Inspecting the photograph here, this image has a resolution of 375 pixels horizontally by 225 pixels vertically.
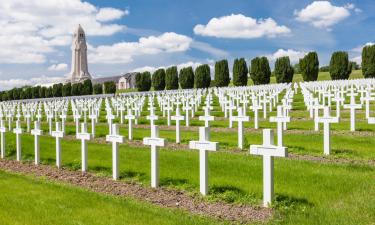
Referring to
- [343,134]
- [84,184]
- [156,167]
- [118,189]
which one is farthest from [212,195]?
[343,134]

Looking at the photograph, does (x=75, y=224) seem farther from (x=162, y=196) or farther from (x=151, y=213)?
(x=162, y=196)

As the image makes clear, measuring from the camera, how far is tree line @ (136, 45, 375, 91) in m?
49.6

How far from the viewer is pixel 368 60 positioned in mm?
46875

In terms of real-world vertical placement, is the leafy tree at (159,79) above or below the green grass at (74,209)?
above

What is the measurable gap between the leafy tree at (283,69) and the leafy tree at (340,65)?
4912mm

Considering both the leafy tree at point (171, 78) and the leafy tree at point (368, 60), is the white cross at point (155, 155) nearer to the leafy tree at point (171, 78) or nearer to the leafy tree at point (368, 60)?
the leafy tree at point (368, 60)

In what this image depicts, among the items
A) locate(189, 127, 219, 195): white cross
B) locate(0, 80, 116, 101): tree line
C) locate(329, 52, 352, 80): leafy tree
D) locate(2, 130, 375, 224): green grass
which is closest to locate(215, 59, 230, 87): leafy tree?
locate(329, 52, 352, 80): leafy tree

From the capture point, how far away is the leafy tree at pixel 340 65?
49.6 meters

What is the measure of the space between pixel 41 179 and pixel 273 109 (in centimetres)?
1704

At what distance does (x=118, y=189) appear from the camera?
304 inches

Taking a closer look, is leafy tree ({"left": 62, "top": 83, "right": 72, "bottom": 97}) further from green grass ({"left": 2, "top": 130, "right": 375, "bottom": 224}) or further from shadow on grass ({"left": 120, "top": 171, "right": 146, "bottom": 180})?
shadow on grass ({"left": 120, "top": 171, "right": 146, "bottom": 180})

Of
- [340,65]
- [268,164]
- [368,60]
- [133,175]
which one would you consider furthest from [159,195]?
[340,65]

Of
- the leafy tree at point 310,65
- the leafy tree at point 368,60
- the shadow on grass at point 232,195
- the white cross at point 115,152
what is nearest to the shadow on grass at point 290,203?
the shadow on grass at point 232,195

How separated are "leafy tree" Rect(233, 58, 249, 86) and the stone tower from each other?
73.6 metres
